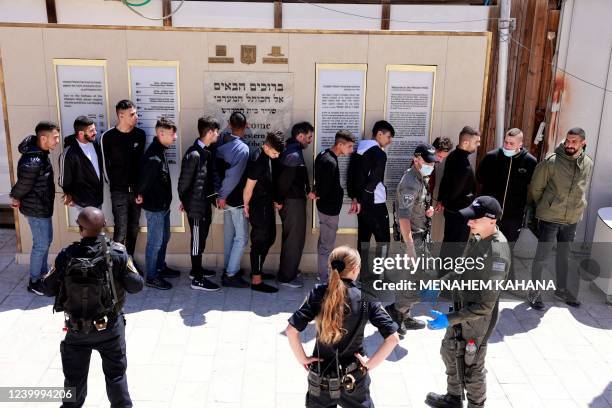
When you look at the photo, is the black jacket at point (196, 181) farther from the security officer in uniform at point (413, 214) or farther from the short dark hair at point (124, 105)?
the security officer in uniform at point (413, 214)

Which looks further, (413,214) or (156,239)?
(156,239)

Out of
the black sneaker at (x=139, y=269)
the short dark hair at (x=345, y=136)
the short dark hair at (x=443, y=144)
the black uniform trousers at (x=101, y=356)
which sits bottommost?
the black sneaker at (x=139, y=269)

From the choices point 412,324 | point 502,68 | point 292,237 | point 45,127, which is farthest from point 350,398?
point 502,68

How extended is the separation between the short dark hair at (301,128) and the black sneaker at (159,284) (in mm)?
2143

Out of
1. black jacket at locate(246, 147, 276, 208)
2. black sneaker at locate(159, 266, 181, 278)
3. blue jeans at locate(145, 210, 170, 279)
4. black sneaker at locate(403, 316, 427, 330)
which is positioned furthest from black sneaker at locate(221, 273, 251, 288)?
black sneaker at locate(403, 316, 427, 330)

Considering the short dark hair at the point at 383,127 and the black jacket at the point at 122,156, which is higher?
the short dark hair at the point at 383,127

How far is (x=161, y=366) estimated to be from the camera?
4836 mm

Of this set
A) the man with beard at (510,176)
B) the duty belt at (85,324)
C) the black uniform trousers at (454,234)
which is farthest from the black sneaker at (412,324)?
the duty belt at (85,324)

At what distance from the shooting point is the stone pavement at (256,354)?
178 inches

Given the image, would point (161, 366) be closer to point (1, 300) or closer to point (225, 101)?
point (1, 300)

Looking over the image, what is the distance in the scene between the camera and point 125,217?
20.6 feet

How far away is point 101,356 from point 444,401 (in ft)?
8.33

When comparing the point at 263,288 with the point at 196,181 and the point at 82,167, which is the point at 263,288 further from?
the point at 82,167

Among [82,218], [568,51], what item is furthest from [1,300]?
[568,51]
